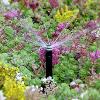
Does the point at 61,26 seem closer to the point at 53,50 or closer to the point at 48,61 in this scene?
the point at 53,50

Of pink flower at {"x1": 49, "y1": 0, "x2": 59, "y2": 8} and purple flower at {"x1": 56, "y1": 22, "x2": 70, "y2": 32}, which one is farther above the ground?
pink flower at {"x1": 49, "y1": 0, "x2": 59, "y2": 8}

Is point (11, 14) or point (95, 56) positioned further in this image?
point (11, 14)

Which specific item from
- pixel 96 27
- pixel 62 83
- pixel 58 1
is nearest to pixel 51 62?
pixel 62 83

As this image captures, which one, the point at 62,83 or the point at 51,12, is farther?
the point at 51,12

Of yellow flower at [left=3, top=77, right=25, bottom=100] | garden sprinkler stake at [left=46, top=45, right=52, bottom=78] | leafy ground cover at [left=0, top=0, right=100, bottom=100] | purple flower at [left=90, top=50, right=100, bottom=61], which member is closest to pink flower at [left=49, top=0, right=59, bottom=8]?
leafy ground cover at [left=0, top=0, right=100, bottom=100]

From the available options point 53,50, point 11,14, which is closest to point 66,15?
point 11,14

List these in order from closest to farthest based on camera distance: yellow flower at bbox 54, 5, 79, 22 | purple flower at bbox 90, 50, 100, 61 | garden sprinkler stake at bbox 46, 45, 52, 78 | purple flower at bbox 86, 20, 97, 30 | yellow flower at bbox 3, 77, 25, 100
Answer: yellow flower at bbox 3, 77, 25, 100, garden sprinkler stake at bbox 46, 45, 52, 78, purple flower at bbox 90, 50, 100, 61, purple flower at bbox 86, 20, 97, 30, yellow flower at bbox 54, 5, 79, 22

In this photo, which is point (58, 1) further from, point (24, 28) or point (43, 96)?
point (43, 96)

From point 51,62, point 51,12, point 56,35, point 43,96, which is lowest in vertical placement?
point 43,96

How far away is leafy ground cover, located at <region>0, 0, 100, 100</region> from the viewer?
16.1 ft

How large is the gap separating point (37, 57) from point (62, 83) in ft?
2.64

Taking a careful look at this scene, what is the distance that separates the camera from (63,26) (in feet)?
22.0

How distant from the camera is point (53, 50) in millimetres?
5938

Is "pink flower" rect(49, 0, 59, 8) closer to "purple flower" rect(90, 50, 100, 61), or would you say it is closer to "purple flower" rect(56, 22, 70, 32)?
"purple flower" rect(56, 22, 70, 32)
